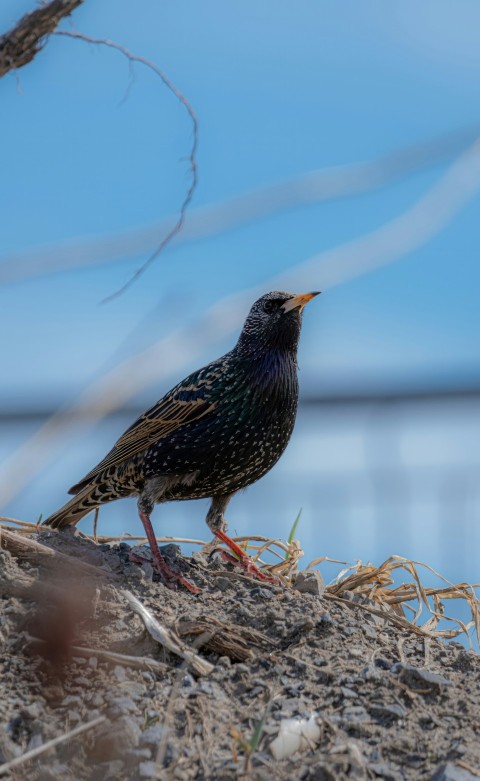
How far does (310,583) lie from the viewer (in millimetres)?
3840

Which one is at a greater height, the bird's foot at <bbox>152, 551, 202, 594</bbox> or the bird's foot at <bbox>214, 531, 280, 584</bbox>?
the bird's foot at <bbox>214, 531, 280, 584</bbox>

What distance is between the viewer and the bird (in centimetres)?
445

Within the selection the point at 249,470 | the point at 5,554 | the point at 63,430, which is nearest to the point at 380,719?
the point at 63,430

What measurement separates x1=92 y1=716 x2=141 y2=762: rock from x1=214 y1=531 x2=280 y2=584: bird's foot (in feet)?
4.56

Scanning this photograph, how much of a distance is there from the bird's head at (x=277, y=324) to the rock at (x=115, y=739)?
7.69 ft

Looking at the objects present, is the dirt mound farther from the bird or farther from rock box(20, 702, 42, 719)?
the bird

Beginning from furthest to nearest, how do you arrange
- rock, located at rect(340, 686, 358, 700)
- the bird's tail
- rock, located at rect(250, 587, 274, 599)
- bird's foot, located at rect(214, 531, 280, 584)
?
the bird's tail, bird's foot, located at rect(214, 531, 280, 584), rock, located at rect(250, 587, 274, 599), rock, located at rect(340, 686, 358, 700)

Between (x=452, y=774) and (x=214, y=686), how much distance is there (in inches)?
30.2

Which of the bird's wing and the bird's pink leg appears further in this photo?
the bird's wing

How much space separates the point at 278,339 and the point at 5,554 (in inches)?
70.0

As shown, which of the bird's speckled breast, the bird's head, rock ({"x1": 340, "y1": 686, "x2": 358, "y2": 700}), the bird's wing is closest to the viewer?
rock ({"x1": 340, "y1": 686, "x2": 358, "y2": 700})

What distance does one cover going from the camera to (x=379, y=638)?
11.4 ft

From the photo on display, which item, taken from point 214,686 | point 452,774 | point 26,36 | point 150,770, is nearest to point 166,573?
point 214,686

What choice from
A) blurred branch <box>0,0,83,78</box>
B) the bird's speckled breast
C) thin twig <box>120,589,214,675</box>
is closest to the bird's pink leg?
the bird's speckled breast
